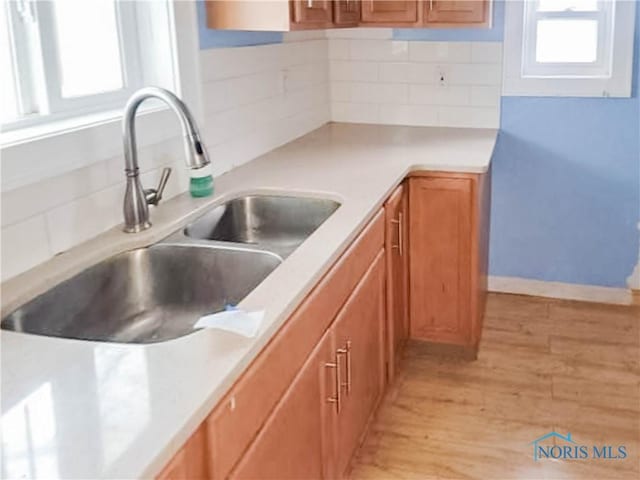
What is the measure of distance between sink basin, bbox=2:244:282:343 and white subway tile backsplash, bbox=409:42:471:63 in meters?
2.03

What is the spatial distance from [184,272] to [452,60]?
209 centimetres

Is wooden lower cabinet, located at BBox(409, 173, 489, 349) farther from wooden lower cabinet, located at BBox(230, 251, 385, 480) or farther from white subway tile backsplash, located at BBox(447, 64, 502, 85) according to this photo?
white subway tile backsplash, located at BBox(447, 64, 502, 85)

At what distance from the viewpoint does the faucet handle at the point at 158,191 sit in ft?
6.82

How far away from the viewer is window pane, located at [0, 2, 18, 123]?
1.74 metres

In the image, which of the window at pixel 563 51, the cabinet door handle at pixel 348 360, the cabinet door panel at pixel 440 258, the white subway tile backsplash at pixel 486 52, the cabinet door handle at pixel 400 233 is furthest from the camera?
the white subway tile backsplash at pixel 486 52

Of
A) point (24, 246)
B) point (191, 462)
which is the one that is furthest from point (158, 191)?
point (191, 462)

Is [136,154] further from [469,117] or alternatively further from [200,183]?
[469,117]

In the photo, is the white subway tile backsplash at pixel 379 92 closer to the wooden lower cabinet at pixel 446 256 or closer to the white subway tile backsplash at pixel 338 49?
the white subway tile backsplash at pixel 338 49

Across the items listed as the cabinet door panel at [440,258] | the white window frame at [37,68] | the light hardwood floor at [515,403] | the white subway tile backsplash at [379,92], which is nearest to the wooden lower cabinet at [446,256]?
the cabinet door panel at [440,258]

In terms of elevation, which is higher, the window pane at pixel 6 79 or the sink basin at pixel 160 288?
the window pane at pixel 6 79

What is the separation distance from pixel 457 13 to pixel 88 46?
1683 mm

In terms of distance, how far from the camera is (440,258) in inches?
114

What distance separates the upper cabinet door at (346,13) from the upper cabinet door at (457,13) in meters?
0.30

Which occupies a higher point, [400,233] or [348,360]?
[400,233]
